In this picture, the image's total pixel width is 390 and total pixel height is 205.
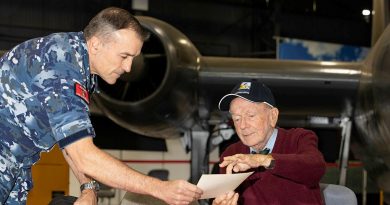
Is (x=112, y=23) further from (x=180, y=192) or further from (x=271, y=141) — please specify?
(x=271, y=141)

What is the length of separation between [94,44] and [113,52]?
9cm

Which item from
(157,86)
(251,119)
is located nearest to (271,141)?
(251,119)

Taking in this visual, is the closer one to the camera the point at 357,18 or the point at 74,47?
the point at 74,47

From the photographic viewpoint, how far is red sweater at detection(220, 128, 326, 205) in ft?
7.71

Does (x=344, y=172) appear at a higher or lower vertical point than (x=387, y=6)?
lower

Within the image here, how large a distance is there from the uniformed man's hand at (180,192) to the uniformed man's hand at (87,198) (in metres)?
0.34

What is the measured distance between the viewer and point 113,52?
7.19ft

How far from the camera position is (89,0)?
13078mm

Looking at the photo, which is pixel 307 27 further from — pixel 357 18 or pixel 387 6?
pixel 387 6

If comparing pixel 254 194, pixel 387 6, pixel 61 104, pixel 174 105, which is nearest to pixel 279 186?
pixel 254 194

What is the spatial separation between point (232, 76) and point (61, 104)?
4.04 meters

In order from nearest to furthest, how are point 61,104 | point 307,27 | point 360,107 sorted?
point 61,104, point 360,107, point 307,27

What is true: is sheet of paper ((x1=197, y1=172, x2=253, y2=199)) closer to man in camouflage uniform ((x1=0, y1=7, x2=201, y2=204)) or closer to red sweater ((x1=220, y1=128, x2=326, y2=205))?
man in camouflage uniform ((x1=0, y1=7, x2=201, y2=204))

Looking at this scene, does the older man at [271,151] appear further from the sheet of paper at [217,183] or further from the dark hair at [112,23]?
the dark hair at [112,23]
